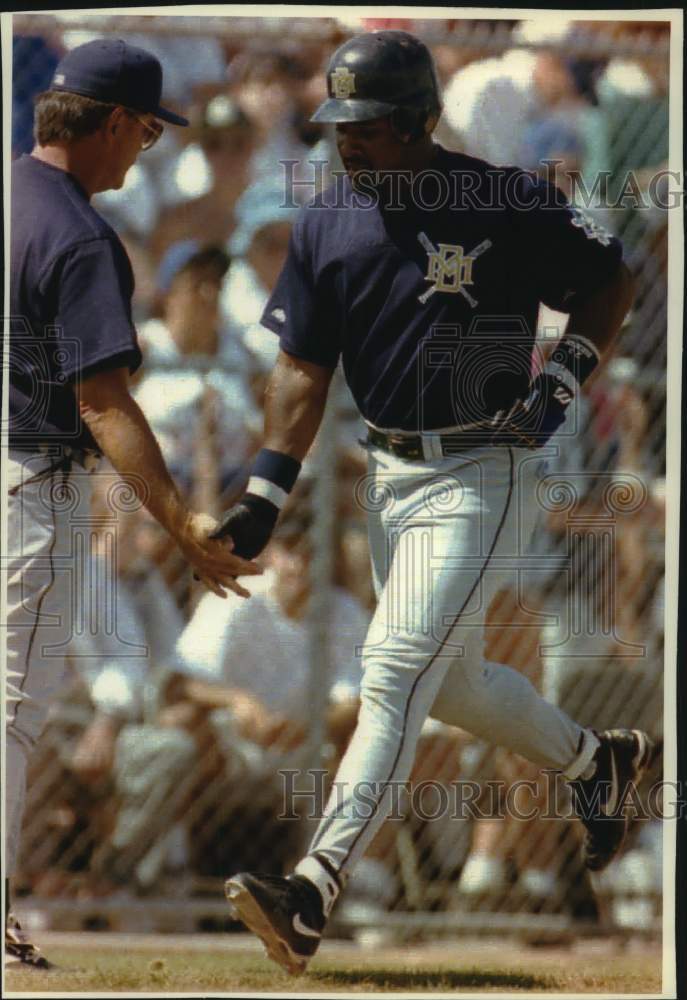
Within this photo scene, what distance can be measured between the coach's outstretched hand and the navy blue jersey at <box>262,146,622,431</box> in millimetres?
376

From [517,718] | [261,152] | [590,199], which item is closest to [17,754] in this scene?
[517,718]

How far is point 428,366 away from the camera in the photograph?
468 cm

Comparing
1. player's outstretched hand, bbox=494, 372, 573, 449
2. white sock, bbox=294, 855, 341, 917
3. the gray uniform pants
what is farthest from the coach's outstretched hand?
white sock, bbox=294, 855, 341, 917

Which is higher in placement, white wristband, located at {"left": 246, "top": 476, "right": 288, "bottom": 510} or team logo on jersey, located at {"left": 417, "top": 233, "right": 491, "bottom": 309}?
team logo on jersey, located at {"left": 417, "top": 233, "right": 491, "bottom": 309}

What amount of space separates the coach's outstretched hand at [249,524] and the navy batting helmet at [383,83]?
3.40ft

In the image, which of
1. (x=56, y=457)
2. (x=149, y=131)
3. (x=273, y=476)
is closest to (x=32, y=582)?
(x=56, y=457)

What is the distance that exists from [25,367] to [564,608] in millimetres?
1863

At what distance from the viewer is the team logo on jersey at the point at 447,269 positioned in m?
4.62

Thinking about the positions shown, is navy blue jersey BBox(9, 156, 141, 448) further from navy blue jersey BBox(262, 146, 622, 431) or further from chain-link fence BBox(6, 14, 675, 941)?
chain-link fence BBox(6, 14, 675, 941)

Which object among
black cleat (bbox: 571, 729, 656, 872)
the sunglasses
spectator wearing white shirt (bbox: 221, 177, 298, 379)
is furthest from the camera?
spectator wearing white shirt (bbox: 221, 177, 298, 379)

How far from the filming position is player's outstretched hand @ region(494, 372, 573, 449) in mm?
4680

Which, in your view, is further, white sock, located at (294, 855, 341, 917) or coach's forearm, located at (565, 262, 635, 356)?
coach's forearm, located at (565, 262, 635, 356)

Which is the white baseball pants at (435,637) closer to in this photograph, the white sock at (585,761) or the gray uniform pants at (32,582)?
the white sock at (585,761)

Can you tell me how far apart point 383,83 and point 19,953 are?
8.11ft
